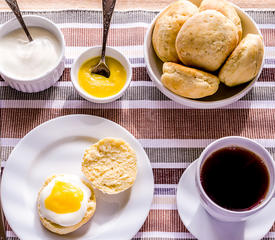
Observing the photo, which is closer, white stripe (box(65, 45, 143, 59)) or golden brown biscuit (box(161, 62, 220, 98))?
golden brown biscuit (box(161, 62, 220, 98))

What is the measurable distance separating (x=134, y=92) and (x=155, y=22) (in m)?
0.22

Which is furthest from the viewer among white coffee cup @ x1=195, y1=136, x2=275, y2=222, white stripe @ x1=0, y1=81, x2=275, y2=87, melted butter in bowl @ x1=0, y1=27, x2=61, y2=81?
white stripe @ x1=0, y1=81, x2=275, y2=87

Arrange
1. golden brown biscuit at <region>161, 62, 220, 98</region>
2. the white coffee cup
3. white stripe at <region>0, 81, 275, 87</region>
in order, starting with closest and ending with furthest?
the white coffee cup
golden brown biscuit at <region>161, 62, 220, 98</region>
white stripe at <region>0, 81, 275, 87</region>

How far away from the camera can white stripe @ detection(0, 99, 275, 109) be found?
1422 mm

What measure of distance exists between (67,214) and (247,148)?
51 centimetres

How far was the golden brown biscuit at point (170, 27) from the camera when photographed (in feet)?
4.18

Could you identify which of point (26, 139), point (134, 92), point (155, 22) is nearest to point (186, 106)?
point (134, 92)

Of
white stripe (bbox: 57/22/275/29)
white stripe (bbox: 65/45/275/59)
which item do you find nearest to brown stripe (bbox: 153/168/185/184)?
white stripe (bbox: 65/45/275/59)

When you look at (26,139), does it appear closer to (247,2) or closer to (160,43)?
(160,43)

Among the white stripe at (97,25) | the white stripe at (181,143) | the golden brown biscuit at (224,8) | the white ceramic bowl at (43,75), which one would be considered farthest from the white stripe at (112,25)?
the white stripe at (181,143)

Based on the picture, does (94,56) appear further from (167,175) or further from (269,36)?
(269,36)

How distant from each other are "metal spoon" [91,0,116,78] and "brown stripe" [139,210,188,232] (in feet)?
1.42

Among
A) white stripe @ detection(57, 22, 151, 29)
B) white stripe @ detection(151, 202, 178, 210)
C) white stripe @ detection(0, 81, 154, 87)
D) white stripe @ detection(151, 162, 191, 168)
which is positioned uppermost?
white stripe @ detection(57, 22, 151, 29)

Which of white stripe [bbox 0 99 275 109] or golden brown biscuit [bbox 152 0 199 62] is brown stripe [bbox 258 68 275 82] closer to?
white stripe [bbox 0 99 275 109]
